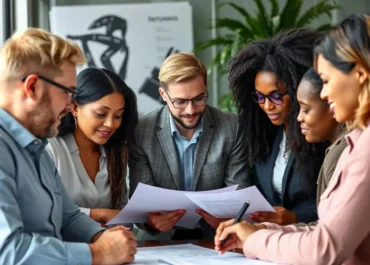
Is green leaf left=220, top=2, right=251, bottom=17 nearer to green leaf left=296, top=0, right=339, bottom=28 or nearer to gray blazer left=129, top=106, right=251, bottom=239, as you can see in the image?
green leaf left=296, top=0, right=339, bottom=28

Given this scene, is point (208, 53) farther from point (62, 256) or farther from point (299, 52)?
point (62, 256)

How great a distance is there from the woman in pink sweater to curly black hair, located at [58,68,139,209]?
3.44ft

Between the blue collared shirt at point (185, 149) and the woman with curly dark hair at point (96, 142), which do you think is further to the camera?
the blue collared shirt at point (185, 149)

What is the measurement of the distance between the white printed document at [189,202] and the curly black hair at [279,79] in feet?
1.25

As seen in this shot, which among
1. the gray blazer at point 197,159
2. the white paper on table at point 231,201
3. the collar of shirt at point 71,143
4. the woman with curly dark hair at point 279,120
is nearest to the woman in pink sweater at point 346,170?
the white paper on table at point 231,201

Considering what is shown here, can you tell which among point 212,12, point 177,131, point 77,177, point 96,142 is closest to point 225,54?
point 212,12

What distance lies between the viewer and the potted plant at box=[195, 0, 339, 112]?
4934 millimetres

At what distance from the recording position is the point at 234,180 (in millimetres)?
2549

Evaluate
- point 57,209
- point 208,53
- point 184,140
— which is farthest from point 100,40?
point 57,209

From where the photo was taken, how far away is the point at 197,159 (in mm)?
2576

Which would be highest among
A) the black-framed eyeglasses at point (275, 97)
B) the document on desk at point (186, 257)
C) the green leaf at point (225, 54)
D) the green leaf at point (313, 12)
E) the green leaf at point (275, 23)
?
the green leaf at point (313, 12)

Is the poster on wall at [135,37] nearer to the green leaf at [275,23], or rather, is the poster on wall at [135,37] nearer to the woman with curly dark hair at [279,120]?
the green leaf at [275,23]

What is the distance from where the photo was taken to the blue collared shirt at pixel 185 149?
2.61m

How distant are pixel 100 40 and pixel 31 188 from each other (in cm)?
341
